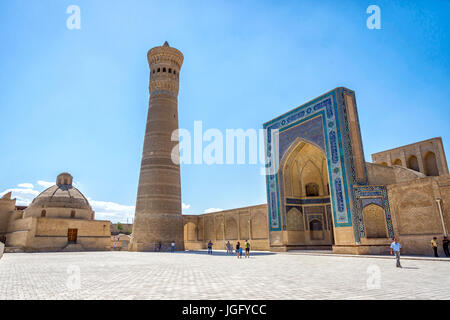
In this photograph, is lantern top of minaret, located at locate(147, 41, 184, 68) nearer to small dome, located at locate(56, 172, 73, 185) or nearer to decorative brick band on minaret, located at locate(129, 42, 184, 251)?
decorative brick band on minaret, located at locate(129, 42, 184, 251)

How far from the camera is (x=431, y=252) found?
34.6 feet

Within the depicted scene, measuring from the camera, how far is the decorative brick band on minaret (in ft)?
66.7

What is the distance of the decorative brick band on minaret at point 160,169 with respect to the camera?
66.7 feet

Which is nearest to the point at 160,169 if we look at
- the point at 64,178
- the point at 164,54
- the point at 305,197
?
the point at 164,54

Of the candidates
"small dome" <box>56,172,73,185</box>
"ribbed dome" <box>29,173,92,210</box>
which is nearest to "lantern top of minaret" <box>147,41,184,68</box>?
"ribbed dome" <box>29,173,92,210</box>

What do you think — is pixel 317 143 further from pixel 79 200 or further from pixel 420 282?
pixel 79 200

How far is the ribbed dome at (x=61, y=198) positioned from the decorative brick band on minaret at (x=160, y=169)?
24.7ft

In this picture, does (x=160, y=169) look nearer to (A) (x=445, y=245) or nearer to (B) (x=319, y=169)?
(B) (x=319, y=169)

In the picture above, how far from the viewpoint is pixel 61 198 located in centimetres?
2494

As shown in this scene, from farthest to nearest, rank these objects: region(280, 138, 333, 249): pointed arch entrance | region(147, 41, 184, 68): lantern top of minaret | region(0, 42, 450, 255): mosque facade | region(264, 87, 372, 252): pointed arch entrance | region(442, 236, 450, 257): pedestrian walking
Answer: region(147, 41, 184, 68): lantern top of minaret
region(280, 138, 333, 249): pointed arch entrance
region(264, 87, 372, 252): pointed arch entrance
region(0, 42, 450, 255): mosque facade
region(442, 236, 450, 257): pedestrian walking

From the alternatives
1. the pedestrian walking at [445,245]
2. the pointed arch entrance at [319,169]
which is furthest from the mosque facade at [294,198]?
the pedestrian walking at [445,245]

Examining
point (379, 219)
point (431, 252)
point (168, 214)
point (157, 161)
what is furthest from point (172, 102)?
point (431, 252)

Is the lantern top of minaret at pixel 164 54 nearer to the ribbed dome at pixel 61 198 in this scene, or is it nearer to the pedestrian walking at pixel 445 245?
the ribbed dome at pixel 61 198

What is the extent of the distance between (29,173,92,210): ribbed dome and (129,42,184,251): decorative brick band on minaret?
753cm
